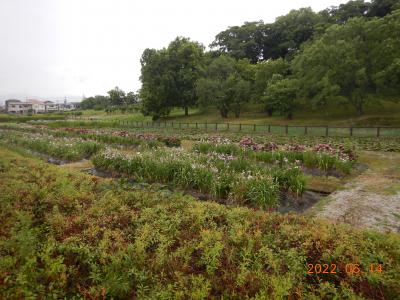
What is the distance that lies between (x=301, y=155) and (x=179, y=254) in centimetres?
767

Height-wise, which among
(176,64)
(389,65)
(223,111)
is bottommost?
(223,111)

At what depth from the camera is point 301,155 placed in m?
10.1

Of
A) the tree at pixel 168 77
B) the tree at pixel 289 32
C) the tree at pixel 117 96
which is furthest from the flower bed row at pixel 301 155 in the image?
the tree at pixel 117 96

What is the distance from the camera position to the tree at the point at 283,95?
32406mm

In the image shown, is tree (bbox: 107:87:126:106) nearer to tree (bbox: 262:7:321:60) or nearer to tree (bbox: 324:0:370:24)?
tree (bbox: 262:7:321:60)

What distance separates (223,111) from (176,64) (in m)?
12.3

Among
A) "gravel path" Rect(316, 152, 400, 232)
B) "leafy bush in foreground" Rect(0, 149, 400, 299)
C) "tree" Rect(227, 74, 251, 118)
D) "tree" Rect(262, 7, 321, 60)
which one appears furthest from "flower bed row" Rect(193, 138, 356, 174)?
"tree" Rect(262, 7, 321, 60)

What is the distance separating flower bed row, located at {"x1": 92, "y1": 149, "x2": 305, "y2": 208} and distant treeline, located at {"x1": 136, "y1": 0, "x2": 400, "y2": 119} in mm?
23374

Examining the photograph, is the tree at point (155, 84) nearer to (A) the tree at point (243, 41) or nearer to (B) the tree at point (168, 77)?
(B) the tree at point (168, 77)

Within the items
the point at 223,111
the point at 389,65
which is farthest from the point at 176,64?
the point at 389,65

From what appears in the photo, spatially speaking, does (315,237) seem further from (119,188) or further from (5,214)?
(5,214)

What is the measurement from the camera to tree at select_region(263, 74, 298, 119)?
32406 mm

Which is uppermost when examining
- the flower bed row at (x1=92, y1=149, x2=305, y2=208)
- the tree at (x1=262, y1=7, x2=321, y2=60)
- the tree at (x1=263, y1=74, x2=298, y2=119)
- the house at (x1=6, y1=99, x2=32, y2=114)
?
the tree at (x1=262, y1=7, x2=321, y2=60)

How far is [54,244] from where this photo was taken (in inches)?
152
